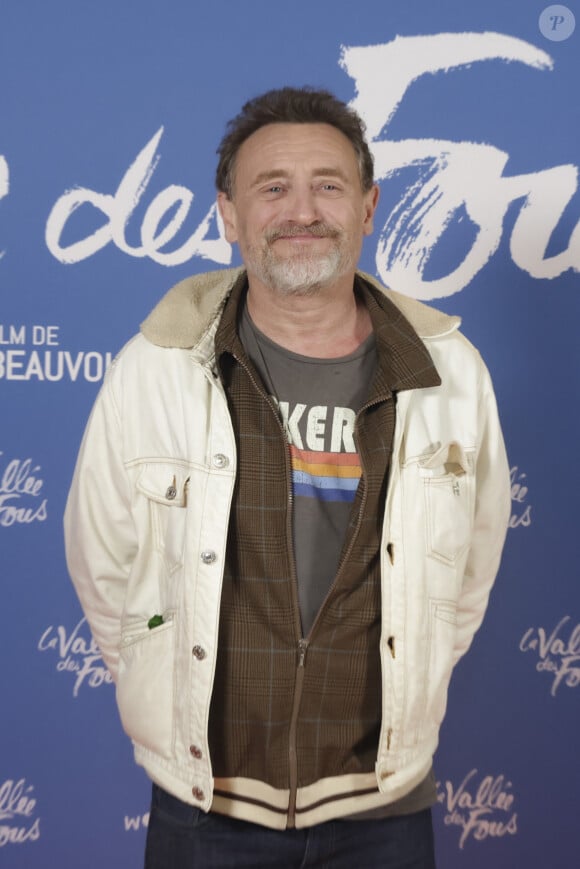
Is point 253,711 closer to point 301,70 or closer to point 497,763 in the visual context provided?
point 497,763

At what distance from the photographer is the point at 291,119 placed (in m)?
1.85

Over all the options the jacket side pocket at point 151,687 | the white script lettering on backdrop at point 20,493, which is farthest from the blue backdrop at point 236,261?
the jacket side pocket at point 151,687

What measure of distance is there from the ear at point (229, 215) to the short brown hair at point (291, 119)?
0.01m

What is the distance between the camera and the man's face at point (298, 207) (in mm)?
1721

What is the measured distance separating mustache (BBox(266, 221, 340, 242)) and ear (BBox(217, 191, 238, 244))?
0.56 feet

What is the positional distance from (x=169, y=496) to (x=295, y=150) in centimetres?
68

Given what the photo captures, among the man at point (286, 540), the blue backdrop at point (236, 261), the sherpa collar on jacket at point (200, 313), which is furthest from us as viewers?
the blue backdrop at point (236, 261)

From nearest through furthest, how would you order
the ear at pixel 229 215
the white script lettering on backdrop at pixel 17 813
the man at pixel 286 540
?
the man at pixel 286 540
the ear at pixel 229 215
the white script lettering on backdrop at pixel 17 813

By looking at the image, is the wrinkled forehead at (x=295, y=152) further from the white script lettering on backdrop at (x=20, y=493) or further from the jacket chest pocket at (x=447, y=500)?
the white script lettering on backdrop at (x=20, y=493)

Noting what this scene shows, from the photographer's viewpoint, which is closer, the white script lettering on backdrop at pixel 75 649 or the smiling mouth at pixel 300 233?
the smiling mouth at pixel 300 233

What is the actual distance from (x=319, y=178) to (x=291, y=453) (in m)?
0.52

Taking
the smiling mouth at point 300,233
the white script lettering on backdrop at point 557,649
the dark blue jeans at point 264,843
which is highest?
the smiling mouth at point 300,233

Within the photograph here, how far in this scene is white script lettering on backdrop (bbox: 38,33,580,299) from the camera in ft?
8.32

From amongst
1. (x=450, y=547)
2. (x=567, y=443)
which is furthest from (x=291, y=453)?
(x=567, y=443)
